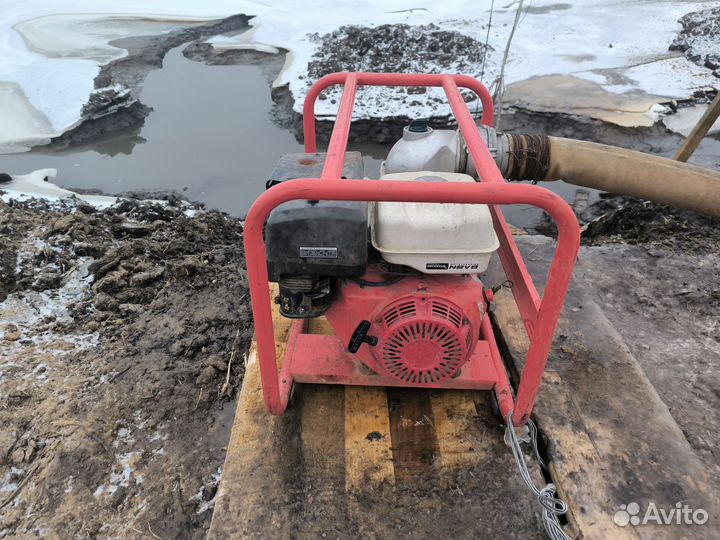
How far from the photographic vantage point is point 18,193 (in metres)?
4.02

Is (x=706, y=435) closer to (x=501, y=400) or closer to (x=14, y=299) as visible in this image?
(x=501, y=400)

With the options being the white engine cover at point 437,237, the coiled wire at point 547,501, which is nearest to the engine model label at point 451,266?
the white engine cover at point 437,237

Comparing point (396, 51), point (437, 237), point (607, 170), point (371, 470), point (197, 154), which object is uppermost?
point (437, 237)

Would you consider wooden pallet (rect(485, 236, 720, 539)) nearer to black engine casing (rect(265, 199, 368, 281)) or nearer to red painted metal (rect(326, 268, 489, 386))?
red painted metal (rect(326, 268, 489, 386))

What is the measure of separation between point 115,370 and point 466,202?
1860 millimetres

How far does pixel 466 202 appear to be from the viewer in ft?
4.17

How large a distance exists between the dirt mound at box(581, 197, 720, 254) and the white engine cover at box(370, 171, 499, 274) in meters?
2.14

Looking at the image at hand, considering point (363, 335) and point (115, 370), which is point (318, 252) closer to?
point (363, 335)

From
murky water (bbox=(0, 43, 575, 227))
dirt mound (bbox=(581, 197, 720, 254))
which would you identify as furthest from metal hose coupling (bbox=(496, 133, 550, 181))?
murky water (bbox=(0, 43, 575, 227))

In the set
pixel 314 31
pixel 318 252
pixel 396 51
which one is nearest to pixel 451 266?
pixel 318 252

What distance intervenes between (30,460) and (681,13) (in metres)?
10.4

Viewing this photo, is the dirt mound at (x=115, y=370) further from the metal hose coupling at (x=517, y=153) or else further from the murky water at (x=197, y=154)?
the metal hose coupling at (x=517, y=153)

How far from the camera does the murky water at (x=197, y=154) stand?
4.40 metres

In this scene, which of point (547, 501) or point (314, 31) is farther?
point (314, 31)
